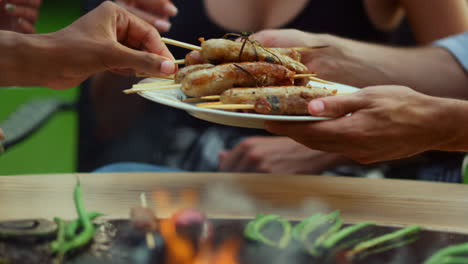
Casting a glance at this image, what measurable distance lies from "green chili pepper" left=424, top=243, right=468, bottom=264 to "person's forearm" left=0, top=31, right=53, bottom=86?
67 cm

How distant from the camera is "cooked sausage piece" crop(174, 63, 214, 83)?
98 centimetres

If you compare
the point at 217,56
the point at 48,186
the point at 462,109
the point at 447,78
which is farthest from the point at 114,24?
the point at 447,78

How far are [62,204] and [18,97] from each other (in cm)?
21

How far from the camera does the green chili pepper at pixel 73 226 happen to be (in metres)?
0.76

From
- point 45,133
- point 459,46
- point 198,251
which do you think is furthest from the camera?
point 459,46

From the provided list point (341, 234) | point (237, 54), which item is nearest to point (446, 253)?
point (341, 234)

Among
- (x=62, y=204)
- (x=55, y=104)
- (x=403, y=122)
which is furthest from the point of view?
(x=55, y=104)

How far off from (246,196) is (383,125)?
296 millimetres

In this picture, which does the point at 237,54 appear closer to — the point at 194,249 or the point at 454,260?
the point at 194,249

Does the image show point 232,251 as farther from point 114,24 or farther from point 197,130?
point 197,130

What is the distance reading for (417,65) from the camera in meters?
1.53

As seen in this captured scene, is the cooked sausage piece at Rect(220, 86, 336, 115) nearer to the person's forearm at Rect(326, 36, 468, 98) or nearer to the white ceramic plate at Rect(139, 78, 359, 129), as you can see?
the white ceramic plate at Rect(139, 78, 359, 129)

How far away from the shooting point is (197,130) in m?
1.45

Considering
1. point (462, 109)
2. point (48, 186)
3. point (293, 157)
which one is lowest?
point (48, 186)
